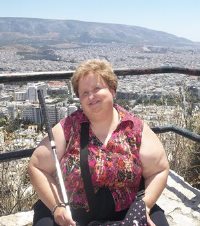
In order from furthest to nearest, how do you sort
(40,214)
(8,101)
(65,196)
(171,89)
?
(171,89), (8,101), (40,214), (65,196)

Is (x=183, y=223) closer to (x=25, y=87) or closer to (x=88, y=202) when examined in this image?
(x=88, y=202)

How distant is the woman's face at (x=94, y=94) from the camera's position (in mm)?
2447

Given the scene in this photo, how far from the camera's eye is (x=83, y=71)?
244 centimetres

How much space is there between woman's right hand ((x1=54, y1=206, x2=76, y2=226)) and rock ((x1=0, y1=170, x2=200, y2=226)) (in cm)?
93

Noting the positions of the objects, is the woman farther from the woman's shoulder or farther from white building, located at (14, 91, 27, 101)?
white building, located at (14, 91, 27, 101)

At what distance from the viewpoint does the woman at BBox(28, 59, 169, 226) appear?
2311 mm

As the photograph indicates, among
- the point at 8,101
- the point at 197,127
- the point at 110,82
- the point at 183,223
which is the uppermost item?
the point at 110,82

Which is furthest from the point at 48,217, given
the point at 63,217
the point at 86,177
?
the point at 86,177

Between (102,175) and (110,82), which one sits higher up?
(110,82)

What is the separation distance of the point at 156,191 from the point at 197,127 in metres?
2.19

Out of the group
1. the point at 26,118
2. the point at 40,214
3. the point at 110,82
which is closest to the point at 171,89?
the point at 26,118

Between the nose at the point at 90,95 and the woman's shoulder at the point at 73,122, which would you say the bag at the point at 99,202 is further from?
the nose at the point at 90,95

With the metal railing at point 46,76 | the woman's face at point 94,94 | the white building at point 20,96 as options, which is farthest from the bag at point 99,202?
the white building at point 20,96

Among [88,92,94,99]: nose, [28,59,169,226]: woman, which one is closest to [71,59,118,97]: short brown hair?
[28,59,169,226]: woman
